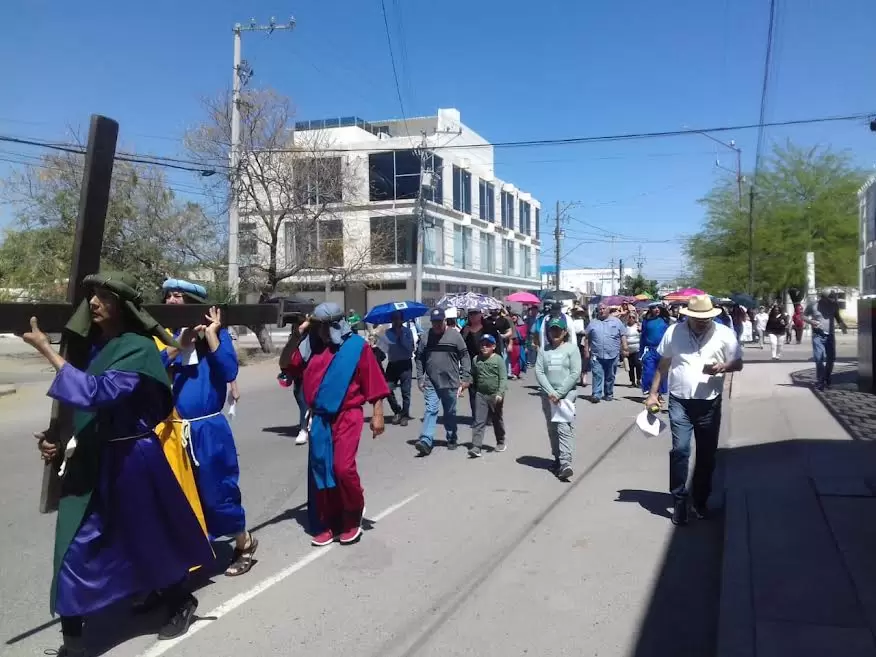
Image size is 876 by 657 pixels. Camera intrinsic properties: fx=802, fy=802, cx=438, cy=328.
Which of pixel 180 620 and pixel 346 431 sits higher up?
pixel 346 431

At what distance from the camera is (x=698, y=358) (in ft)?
19.9

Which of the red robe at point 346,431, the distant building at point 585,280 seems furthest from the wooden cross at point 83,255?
the distant building at point 585,280

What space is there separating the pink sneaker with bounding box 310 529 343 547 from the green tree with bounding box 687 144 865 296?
34869 mm

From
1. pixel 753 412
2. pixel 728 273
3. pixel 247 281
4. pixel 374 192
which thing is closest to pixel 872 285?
pixel 753 412

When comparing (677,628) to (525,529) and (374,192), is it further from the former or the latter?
(374,192)

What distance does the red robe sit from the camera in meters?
5.56

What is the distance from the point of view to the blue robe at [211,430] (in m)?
4.70

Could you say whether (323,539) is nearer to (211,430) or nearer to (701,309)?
(211,430)

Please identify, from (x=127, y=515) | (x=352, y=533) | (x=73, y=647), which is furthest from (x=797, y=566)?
(x=73, y=647)

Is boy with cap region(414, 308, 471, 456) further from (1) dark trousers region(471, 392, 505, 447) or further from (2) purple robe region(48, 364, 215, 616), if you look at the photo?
(2) purple robe region(48, 364, 215, 616)

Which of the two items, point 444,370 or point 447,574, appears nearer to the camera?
point 447,574

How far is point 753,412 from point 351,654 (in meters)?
9.70

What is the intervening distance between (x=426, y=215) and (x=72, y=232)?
84.8ft

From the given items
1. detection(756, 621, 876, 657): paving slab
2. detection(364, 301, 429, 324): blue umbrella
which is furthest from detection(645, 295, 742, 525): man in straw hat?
detection(364, 301, 429, 324): blue umbrella
